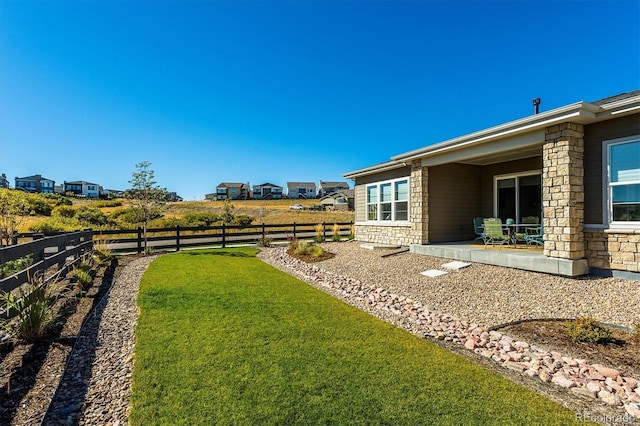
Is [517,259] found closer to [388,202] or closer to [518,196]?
[518,196]

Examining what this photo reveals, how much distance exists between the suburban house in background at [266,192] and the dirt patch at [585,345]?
85.3 meters

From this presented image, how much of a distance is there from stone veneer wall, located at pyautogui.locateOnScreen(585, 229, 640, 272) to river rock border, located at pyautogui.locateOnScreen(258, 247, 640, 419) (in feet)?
13.0

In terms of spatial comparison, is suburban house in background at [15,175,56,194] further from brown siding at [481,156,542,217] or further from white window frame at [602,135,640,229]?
white window frame at [602,135,640,229]

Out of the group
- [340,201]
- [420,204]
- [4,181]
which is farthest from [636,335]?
[340,201]

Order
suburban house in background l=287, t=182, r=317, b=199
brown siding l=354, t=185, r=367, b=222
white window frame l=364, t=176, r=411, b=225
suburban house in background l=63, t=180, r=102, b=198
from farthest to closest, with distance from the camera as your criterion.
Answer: suburban house in background l=287, t=182, r=317, b=199, suburban house in background l=63, t=180, r=102, b=198, brown siding l=354, t=185, r=367, b=222, white window frame l=364, t=176, r=411, b=225

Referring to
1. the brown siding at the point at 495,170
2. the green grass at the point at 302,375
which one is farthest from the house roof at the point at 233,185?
the green grass at the point at 302,375

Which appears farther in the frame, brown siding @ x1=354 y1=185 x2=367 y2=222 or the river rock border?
brown siding @ x1=354 y1=185 x2=367 y2=222

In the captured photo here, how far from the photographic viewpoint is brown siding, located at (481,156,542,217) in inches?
399

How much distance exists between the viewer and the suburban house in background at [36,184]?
70150 mm

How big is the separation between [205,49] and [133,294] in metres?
9.25

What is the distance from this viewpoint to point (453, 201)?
11.2 m

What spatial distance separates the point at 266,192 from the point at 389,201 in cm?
7925

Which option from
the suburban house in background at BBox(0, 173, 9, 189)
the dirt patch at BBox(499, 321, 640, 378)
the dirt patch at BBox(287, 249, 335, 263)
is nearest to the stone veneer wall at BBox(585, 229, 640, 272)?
the dirt patch at BBox(499, 321, 640, 378)

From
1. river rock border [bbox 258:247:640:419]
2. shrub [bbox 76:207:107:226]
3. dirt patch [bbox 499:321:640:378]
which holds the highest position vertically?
shrub [bbox 76:207:107:226]
